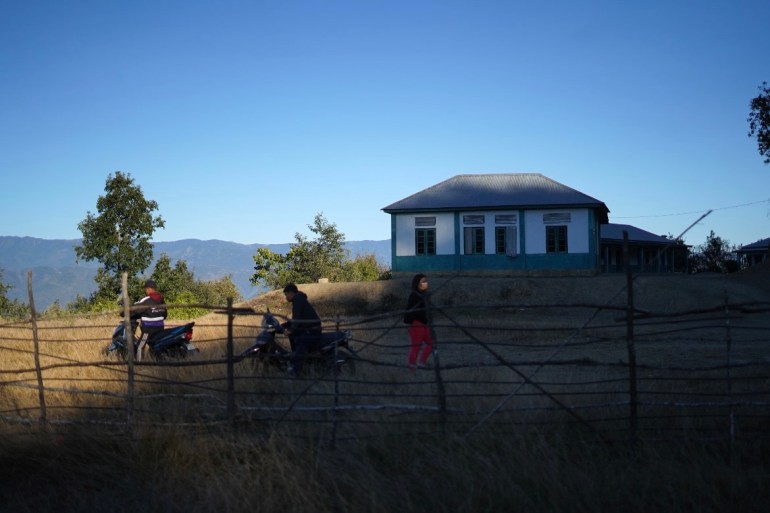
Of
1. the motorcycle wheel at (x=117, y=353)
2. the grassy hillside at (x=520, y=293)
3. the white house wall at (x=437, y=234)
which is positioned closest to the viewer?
the motorcycle wheel at (x=117, y=353)

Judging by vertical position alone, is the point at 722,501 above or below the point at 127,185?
below

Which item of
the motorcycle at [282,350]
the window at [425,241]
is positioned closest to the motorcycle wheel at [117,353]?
the motorcycle at [282,350]

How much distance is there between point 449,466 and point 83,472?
3376 millimetres

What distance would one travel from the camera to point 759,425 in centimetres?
717

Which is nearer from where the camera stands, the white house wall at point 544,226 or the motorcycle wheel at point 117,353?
the motorcycle wheel at point 117,353

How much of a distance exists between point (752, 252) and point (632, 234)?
1397 cm

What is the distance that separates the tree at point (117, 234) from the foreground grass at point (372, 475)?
34.3 metres

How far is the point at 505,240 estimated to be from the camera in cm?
3216

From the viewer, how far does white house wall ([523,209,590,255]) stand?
103ft

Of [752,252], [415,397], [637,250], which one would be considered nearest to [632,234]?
[637,250]

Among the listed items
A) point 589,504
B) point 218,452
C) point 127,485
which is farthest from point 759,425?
point 127,485

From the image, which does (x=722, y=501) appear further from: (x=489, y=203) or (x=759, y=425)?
(x=489, y=203)

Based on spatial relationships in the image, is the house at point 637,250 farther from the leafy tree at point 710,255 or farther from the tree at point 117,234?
the tree at point 117,234

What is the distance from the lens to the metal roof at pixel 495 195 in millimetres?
31750
